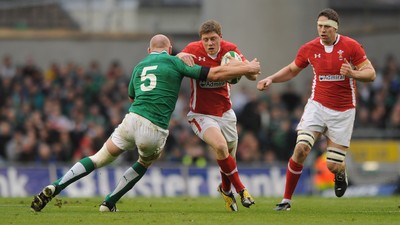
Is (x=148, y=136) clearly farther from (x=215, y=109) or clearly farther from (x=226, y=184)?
(x=226, y=184)

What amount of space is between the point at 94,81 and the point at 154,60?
16.9 metres

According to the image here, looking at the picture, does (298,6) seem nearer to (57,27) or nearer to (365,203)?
(57,27)

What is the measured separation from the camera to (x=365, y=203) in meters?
18.1

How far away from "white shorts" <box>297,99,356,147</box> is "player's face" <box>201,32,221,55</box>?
164 centimetres

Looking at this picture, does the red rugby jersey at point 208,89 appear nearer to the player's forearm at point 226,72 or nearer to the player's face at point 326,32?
the player's forearm at point 226,72

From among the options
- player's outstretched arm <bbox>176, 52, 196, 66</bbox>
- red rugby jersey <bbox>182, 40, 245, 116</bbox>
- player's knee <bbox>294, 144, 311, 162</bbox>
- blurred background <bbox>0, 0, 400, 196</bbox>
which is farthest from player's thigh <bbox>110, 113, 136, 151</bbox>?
blurred background <bbox>0, 0, 400, 196</bbox>

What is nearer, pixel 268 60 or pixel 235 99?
pixel 235 99

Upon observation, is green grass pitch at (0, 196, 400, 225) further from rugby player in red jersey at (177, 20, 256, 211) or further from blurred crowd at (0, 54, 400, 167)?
blurred crowd at (0, 54, 400, 167)

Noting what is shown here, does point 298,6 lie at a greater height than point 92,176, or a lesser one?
greater

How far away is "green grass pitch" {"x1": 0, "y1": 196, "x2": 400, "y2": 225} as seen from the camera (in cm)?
1360

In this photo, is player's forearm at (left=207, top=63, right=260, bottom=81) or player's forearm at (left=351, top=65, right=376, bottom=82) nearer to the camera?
player's forearm at (left=207, top=63, right=260, bottom=81)

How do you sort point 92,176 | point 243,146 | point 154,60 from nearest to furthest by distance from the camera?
point 154,60 → point 92,176 → point 243,146

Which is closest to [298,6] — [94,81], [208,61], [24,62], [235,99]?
[235,99]

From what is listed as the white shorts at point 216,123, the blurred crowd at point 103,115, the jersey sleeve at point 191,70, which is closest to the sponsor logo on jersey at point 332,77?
the white shorts at point 216,123
